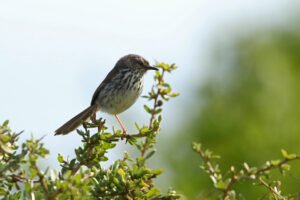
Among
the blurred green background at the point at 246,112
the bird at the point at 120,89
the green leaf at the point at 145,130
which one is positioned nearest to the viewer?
the green leaf at the point at 145,130

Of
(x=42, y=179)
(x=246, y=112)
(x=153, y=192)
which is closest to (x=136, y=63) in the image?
(x=153, y=192)

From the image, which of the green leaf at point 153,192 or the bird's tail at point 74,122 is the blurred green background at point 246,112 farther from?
the green leaf at point 153,192

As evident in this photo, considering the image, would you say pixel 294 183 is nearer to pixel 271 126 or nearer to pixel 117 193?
pixel 271 126

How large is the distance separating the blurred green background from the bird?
448 centimetres

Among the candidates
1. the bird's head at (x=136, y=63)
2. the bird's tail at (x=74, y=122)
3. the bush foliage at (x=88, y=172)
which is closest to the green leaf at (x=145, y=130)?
the bush foliage at (x=88, y=172)

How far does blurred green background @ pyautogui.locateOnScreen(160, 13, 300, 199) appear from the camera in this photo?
12656 mm

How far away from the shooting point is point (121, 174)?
331cm

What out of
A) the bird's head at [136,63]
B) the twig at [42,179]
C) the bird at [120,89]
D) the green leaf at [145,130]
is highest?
the bird's head at [136,63]

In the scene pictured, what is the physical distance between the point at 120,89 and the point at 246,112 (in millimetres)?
7757

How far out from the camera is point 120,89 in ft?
25.3

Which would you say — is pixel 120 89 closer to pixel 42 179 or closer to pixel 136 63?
pixel 136 63

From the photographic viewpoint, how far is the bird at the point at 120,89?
7.62 m

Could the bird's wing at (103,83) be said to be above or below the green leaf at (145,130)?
above

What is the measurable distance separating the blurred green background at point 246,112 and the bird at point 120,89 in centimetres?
448
